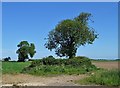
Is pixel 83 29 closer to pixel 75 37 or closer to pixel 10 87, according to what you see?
pixel 75 37

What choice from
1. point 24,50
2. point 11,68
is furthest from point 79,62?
point 24,50

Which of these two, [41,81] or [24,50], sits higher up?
[24,50]

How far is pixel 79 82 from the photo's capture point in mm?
19000

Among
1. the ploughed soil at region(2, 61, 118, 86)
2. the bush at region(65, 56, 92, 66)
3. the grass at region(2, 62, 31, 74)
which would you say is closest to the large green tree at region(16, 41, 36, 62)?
the grass at region(2, 62, 31, 74)

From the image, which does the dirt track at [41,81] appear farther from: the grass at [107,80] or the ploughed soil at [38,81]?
the grass at [107,80]

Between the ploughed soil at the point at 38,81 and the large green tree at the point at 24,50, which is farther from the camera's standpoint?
the large green tree at the point at 24,50

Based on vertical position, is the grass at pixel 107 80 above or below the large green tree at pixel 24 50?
below

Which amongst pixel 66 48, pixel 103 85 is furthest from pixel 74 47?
pixel 103 85

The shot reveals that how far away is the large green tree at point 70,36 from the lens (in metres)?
47.0

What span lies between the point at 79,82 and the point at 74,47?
29408 mm

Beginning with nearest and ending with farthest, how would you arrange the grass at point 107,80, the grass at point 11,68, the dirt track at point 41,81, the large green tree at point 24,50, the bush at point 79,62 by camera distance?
the grass at point 107,80
the dirt track at point 41,81
the grass at point 11,68
the bush at point 79,62
the large green tree at point 24,50

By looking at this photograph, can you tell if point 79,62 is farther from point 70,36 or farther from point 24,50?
point 24,50

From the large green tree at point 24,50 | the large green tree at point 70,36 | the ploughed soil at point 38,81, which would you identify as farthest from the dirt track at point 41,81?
the large green tree at point 24,50

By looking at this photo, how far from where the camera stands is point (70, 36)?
47.7 metres
